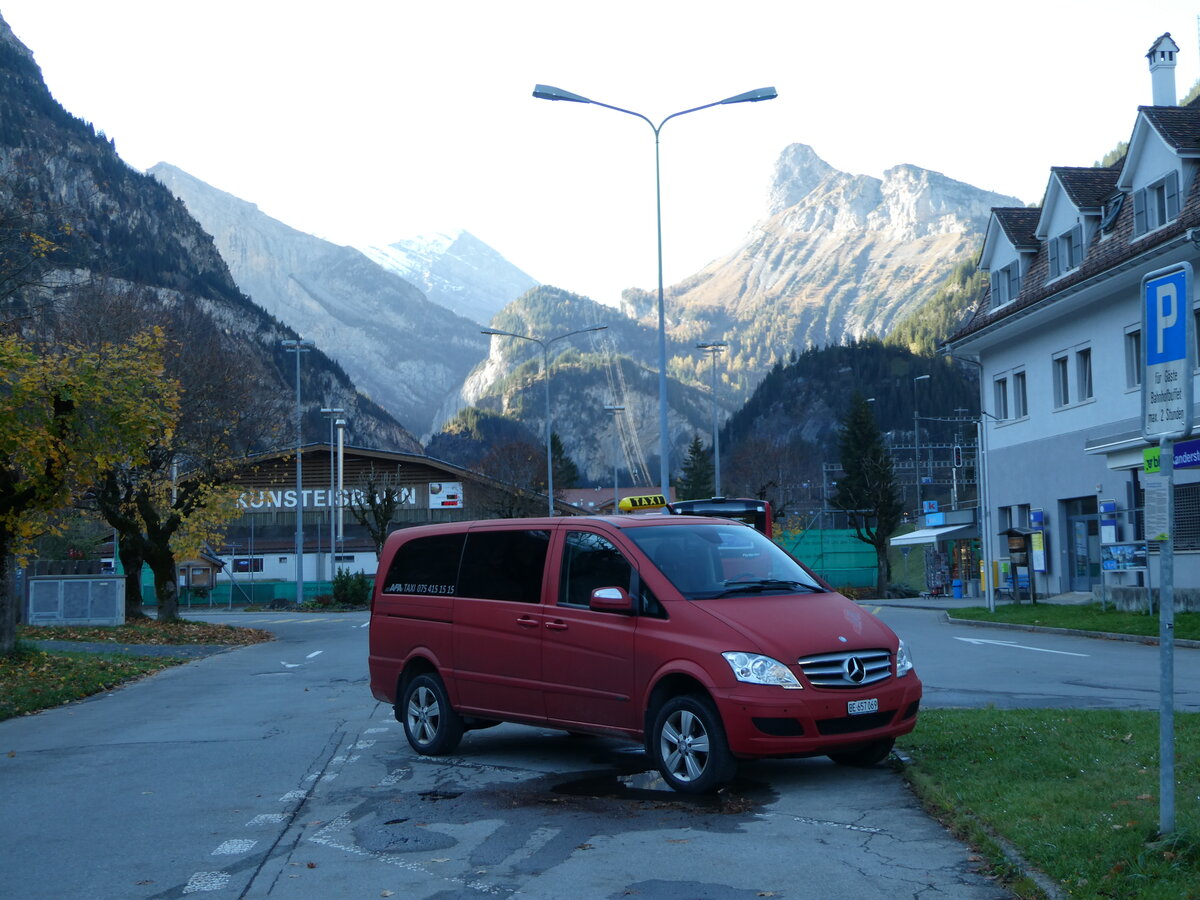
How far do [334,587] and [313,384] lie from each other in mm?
90385

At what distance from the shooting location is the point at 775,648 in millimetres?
8422

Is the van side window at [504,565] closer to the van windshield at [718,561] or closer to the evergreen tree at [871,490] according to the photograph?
the van windshield at [718,561]

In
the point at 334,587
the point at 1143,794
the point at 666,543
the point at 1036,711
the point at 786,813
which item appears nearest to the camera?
the point at 1143,794

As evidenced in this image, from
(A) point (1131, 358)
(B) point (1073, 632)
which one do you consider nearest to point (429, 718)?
(B) point (1073, 632)

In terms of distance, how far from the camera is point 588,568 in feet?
31.9

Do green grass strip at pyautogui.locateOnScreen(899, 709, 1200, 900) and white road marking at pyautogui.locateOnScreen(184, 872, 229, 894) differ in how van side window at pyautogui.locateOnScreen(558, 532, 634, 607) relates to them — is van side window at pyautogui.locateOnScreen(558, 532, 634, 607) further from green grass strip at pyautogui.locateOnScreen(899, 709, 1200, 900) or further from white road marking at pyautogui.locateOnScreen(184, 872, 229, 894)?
white road marking at pyautogui.locateOnScreen(184, 872, 229, 894)

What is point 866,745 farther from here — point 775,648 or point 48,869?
point 48,869

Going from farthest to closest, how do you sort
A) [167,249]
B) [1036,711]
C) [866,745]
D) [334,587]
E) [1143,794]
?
1. [167,249]
2. [334,587]
3. [1036,711]
4. [866,745]
5. [1143,794]

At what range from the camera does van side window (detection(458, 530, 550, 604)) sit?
10.1 m

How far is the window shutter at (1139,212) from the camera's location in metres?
31.1

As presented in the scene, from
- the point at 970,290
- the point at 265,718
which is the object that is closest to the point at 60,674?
the point at 265,718

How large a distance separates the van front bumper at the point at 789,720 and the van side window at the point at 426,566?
11.2 feet

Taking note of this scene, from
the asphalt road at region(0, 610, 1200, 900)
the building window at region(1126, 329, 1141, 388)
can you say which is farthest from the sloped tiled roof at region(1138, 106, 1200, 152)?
the asphalt road at region(0, 610, 1200, 900)

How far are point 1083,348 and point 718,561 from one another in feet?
93.5
